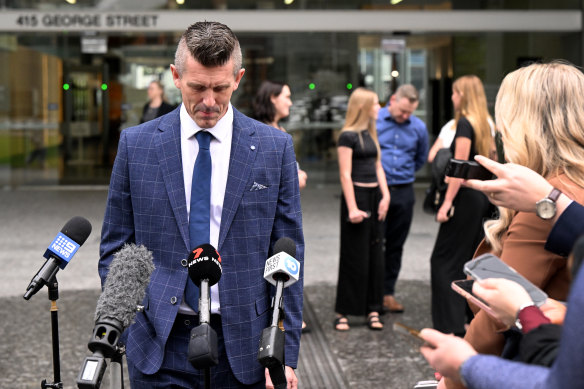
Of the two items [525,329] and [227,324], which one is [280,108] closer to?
[227,324]

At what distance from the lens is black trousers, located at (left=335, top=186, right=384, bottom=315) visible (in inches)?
270

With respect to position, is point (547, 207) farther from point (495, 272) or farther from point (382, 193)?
point (382, 193)

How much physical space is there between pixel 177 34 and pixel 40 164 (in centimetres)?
439

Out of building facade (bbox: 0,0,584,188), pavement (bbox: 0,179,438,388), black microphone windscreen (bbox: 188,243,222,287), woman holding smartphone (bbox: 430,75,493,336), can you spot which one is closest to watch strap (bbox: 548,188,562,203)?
black microphone windscreen (bbox: 188,243,222,287)

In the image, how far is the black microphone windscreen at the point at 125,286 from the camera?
2150 mm

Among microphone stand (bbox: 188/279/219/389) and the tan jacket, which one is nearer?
microphone stand (bbox: 188/279/219/389)

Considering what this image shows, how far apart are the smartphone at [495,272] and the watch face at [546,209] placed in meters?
0.30

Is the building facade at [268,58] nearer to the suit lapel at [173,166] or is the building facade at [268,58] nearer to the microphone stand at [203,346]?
the suit lapel at [173,166]

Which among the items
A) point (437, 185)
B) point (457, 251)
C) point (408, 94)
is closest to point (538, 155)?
point (437, 185)

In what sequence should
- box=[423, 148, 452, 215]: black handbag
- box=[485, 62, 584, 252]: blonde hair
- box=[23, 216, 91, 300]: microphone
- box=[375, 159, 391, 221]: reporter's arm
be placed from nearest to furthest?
box=[485, 62, 584, 252]: blonde hair → box=[23, 216, 91, 300]: microphone → box=[423, 148, 452, 215]: black handbag → box=[375, 159, 391, 221]: reporter's arm

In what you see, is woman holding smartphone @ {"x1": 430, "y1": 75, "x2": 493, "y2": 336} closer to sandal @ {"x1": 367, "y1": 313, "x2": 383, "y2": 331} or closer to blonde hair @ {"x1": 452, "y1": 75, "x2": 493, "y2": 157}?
blonde hair @ {"x1": 452, "y1": 75, "x2": 493, "y2": 157}

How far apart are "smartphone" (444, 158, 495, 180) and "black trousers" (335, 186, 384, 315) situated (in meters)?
4.35

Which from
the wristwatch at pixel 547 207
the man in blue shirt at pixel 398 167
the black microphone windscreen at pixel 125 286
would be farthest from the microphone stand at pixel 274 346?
the man in blue shirt at pixel 398 167

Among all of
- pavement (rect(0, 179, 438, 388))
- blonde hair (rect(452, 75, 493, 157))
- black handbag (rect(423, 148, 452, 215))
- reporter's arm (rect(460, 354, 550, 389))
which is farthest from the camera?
blonde hair (rect(452, 75, 493, 157))
